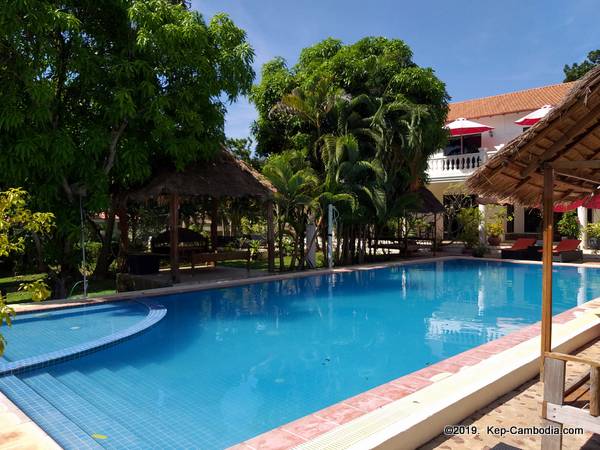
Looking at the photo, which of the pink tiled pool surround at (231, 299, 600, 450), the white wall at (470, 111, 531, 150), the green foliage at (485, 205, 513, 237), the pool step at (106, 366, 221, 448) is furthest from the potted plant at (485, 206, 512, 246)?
the pool step at (106, 366, 221, 448)

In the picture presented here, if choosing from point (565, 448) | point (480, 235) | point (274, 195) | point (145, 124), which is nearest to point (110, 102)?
point (145, 124)

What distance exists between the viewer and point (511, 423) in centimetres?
407

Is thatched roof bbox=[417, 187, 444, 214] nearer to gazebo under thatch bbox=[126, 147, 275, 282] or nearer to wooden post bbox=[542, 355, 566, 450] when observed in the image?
gazebo under thatch bbox=[126, 147, 275, 282]

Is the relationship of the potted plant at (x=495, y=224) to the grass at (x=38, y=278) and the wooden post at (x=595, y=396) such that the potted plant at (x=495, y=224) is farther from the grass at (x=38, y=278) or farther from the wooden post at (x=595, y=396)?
the wooden post at (x=595, y=396)

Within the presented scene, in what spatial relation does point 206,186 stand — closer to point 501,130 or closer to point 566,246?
point 566,246

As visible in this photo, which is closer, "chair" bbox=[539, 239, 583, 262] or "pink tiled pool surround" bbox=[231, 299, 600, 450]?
"pink tiled pool surround" bbox=[231, 299, 600, 450]

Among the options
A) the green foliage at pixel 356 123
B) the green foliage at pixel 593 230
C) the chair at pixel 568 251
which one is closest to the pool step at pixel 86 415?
the green foliage at pixel 356 123

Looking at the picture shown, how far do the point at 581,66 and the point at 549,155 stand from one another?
41191 millimetres

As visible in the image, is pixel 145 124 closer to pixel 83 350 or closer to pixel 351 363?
pixel 83 350

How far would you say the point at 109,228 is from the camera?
1470cm

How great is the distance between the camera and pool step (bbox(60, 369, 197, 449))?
436 cm

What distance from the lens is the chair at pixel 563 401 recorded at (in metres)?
2.81

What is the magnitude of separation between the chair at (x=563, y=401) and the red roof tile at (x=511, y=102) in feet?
78.6

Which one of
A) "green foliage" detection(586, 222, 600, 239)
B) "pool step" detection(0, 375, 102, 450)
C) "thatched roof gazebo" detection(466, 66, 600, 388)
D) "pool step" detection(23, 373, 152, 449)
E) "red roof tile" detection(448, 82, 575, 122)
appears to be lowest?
"pool step" detection(23, 373, 152, 449)
